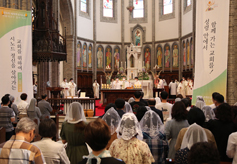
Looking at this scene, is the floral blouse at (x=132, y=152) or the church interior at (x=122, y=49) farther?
the church interior at (x=122, y=49)

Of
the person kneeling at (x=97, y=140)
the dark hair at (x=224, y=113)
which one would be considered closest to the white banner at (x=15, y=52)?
the dark hair at (x=224, y=113)

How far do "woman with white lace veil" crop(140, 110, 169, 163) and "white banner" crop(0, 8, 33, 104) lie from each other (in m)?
6.51

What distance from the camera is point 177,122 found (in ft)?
12.2

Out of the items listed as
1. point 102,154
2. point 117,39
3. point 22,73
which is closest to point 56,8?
point 22,73

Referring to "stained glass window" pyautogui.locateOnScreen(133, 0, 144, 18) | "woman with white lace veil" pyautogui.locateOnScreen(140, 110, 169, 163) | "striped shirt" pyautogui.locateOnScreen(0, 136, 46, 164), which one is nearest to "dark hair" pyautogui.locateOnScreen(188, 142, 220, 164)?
"striped shirt" pyautogui.locateOnScreen(0, 136, 46, 164)

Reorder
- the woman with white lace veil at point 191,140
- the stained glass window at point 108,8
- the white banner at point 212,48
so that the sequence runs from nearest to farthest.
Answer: the woman with white lace veil at point 191,140 → the white banner at point 212,48 → the stained glass window at point 108,8

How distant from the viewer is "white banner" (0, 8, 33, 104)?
894 centimetres

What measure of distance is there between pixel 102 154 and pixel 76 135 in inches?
64.3

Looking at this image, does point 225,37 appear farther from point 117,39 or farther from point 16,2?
point 117,39

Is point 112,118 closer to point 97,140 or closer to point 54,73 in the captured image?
point 97,140

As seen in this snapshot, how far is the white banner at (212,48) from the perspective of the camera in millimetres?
8703

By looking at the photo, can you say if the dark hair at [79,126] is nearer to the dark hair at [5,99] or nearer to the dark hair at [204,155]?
the dark hair at [204,155]

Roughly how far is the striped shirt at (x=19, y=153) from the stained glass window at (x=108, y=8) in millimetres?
24138

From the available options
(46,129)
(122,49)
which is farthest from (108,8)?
(46,129)
